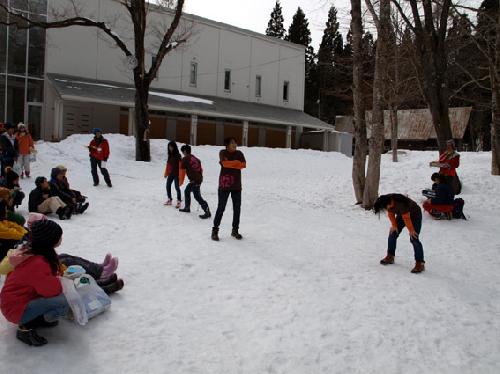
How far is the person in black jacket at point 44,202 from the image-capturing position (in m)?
9.38

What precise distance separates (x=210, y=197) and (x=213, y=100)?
2015 centimetres

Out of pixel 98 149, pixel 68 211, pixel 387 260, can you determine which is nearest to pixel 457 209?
pixel 387 260

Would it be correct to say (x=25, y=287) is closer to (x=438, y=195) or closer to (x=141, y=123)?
(x=438, y=195)

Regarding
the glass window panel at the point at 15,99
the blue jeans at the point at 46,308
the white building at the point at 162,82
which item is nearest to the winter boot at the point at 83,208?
the blue jeans at the point at 46,308

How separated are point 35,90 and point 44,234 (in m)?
26.1

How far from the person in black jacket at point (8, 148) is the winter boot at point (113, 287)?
889cm

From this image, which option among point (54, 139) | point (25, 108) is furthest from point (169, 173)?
point (25, 108)

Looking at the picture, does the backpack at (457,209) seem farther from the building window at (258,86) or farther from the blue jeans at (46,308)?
the building window at (258,86)

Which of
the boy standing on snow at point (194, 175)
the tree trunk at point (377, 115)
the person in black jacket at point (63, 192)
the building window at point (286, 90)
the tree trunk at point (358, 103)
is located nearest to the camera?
the person in black jacket at point (63, 192)

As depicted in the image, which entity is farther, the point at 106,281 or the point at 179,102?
the point at 179,102

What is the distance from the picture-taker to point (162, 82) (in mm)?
31422

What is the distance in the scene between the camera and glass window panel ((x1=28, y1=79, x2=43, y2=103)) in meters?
27.0

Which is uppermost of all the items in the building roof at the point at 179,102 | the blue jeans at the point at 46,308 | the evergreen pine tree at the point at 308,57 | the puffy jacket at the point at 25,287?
the evergreen pine tree at the point at 308,57

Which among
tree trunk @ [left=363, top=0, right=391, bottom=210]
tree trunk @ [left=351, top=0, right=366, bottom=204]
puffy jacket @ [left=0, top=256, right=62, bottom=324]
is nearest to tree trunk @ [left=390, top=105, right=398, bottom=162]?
tree trunk @ [left=351, top=0, right=366, bottom=204]
